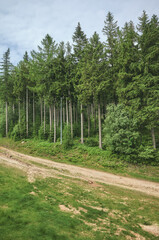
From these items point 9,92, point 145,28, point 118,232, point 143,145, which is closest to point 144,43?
point 145,28

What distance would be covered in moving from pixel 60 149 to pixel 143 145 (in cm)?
1333

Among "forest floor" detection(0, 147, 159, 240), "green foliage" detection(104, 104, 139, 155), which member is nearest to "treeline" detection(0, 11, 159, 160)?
"green foliage" detection(104, 104, 139, 155)

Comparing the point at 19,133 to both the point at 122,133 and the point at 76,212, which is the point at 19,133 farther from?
the point at 76,212

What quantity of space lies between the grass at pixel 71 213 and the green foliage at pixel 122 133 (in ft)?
20.5

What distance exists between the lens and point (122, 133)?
1530 centimetres

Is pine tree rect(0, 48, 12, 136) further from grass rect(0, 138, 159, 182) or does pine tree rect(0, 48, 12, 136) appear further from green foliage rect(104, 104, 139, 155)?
green foliage rect(104, 104, 139, 155)

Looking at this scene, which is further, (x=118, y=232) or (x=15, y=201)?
(x=15, y=201)

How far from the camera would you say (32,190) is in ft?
26.2

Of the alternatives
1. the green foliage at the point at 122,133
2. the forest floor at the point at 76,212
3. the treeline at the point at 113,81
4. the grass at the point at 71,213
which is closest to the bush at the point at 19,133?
the treeline at the point at 113,81

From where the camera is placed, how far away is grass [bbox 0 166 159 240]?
14.9ft

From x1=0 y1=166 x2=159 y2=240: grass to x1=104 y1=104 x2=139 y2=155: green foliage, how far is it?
6251 mm

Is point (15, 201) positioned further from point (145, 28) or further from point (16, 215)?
point (145, 28)

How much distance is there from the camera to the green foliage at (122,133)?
15.2 metres

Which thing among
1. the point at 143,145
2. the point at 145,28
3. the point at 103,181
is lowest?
the point at 103,181
